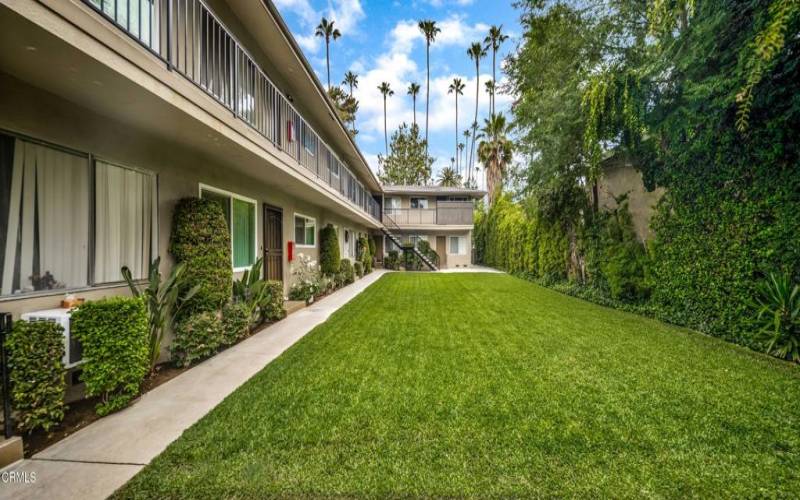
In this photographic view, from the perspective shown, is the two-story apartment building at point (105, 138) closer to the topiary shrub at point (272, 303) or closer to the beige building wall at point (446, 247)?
the topiary shrub at point (272, 303)

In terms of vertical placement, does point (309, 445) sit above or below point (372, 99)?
below

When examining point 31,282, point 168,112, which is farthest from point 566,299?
point 31,282

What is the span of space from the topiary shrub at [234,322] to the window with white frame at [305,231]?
4.63 meters

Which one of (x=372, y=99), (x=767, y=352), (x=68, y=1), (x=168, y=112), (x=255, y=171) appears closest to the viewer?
(x=68, y=1)

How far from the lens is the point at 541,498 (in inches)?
83.2

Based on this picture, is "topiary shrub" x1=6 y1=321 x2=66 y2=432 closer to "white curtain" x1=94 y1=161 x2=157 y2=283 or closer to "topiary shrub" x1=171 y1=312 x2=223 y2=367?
"white curtain" x1=94 y1=161 x2=157 y2=283

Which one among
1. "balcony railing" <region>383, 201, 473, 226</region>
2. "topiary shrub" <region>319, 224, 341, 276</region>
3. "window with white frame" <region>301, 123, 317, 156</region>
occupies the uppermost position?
"window with white frame" <region>301, 123, 317, 156</region>

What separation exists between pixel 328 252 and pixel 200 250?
7467 millimetres

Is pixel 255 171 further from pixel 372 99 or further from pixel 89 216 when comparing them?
pixel 372 99

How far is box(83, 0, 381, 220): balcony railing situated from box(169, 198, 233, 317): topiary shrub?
Result: 1610mm

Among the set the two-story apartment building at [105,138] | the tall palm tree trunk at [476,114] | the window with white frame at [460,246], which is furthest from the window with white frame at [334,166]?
the tall palm tree trunk at [476,114]

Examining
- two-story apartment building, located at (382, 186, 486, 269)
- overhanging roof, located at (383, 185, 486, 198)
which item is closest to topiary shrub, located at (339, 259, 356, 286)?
two-story apartment building, located at (382, 186, 486, 269)

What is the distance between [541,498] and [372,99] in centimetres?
4545

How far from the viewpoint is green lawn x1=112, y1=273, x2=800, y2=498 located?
89.0 inches
